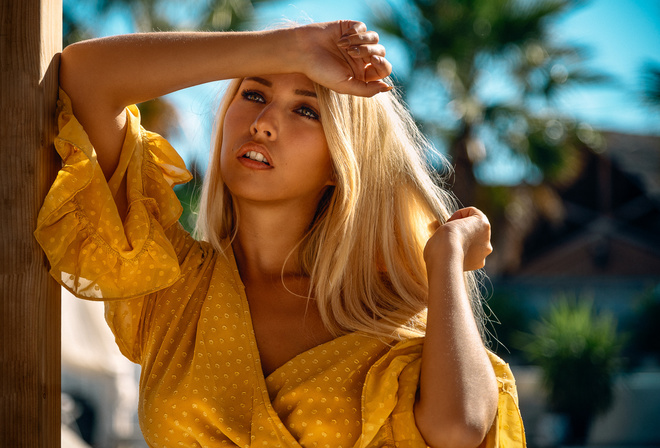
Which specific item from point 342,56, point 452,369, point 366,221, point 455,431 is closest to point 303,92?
point 342,56

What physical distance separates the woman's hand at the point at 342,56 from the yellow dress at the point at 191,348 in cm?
44

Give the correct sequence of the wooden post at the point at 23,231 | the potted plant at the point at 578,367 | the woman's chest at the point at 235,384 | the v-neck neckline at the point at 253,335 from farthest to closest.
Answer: the potted plant at the point at 578,367, the v-neck neckline at the point at 253,335, the woman's chest at the point at 235,384, the wooden post at the point at 23,231

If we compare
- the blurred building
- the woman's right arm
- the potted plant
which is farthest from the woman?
the blurred building

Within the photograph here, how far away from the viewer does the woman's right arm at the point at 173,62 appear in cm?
154

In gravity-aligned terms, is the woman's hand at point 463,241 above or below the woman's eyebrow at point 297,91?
below

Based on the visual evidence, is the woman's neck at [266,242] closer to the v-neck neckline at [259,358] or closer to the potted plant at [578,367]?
the v-neck neckline at [259,358]

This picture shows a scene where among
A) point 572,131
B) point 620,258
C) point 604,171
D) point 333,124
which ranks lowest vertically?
point 620,258

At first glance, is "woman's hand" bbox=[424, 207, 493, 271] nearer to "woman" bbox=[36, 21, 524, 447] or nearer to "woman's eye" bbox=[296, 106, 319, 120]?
"woman" bbox=[36, 21, 524, 447]

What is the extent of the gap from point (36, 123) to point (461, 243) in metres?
1.04

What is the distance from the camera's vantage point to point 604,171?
51.4ft

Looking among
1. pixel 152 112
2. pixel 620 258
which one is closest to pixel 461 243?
pixel 152 112

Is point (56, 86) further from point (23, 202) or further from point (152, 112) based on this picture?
point (152, 112)

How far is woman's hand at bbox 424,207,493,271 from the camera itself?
1.81 meters

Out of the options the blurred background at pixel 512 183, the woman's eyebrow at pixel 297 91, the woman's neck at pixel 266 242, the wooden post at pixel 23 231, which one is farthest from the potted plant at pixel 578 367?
the wooden post at pixel 23 231
